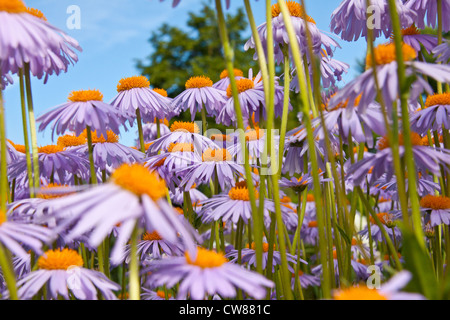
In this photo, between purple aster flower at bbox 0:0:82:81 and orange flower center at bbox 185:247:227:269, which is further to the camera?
purple aster flower at bbox 0:0:82:81

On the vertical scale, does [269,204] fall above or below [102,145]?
below

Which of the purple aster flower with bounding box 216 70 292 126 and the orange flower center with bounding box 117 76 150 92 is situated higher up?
the orange flower center with bounding box 117 76 150 92

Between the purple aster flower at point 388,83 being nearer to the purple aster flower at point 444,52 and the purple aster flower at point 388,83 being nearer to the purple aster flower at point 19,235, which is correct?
the purple aster flower at point 444,52

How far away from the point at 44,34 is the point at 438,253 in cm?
122

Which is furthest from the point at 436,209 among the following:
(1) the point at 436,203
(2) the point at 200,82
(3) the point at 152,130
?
(3) the point at 152,130

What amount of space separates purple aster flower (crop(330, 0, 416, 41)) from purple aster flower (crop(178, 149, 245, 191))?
0.66 m

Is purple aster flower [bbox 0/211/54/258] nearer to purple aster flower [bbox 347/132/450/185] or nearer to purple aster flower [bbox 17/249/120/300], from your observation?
purple aster flower [bbox 17/249/120/300]

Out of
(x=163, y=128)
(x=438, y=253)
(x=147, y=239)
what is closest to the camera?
(x=438, y=253)

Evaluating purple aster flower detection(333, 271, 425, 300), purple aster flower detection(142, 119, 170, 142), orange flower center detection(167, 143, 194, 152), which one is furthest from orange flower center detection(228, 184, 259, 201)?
purple aster flower detection(142, 119, 170, 142)

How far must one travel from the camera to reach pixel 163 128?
301 centimetres

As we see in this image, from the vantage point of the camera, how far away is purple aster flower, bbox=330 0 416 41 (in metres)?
1.50

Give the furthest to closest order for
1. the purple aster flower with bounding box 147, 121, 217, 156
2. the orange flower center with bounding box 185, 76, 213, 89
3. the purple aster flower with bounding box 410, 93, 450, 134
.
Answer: the orange flower center with bounding box 185, 76, 213, 89 < the purple aster flower with bounding box 147, 121, 217, 156 < the purple aster flower with bounding box 410, 93, 450, 134
